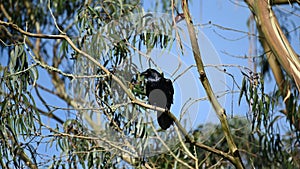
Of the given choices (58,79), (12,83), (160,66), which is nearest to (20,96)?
(12,83)

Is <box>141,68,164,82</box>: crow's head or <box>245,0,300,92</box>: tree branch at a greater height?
<box>245,0,300,92</box>: tree branch

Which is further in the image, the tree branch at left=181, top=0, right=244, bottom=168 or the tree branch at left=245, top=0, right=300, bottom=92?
the tree branch at left=245, top=0, right=300, bottom=92

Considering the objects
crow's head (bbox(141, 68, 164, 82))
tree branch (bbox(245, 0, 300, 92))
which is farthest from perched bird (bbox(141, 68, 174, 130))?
tree branch (bbox(245, 0, 300, 92))

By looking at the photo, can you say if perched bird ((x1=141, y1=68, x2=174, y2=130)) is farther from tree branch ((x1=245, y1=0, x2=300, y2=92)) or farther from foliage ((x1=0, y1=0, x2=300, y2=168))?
tree branch ((x1=245, y1=0, x2=300, y2=92))

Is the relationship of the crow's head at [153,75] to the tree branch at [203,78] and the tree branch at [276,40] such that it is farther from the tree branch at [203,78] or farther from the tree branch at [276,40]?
the tree branch at [276,40]

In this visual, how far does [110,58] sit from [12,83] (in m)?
0.51

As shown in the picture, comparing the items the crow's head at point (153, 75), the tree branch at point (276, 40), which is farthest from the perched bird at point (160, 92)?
the tree branch at point (276, 40)

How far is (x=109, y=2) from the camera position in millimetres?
2680

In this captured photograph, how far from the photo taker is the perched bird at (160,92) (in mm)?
1551

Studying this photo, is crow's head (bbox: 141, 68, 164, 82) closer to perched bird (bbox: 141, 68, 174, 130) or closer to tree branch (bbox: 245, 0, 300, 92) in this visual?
perched bird (bbox: 141, 68, 174, 130)

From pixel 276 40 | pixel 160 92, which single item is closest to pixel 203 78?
pixel 160 92

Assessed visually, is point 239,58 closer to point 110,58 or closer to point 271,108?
point 110,58

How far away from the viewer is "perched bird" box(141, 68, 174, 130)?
1.55m

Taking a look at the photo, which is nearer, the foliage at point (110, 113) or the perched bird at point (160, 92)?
the perched bird at point (160, 92)
